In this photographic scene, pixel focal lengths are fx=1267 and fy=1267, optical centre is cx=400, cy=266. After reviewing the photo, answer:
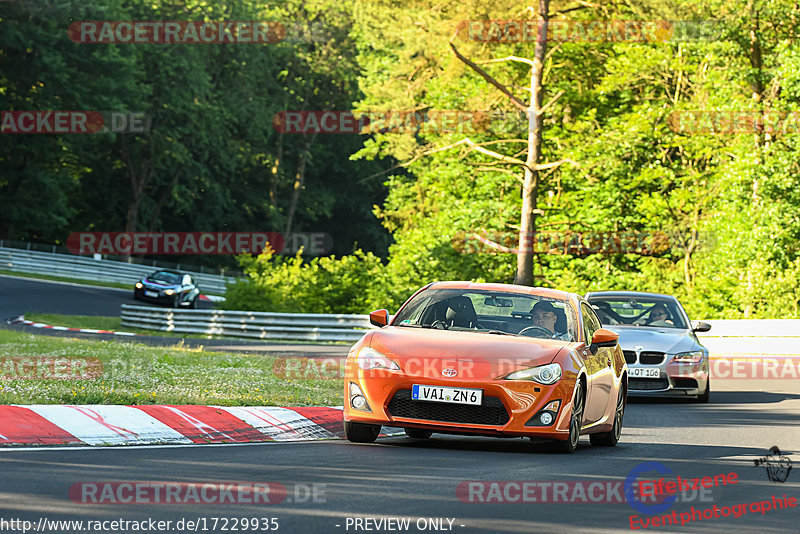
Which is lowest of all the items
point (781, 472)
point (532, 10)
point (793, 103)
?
point (781, 472)

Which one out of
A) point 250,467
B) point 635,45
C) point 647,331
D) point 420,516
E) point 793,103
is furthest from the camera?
point 635,45

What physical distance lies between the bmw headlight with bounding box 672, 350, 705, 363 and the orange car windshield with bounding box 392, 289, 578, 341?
6355 millimetres

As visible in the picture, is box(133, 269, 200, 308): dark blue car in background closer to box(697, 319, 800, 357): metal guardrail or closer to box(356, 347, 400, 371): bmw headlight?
box(697, 319, 800, 357): metal guardrail

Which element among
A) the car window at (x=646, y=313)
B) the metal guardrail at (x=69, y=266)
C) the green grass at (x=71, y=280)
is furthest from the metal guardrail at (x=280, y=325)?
the green grass at (x=71, y=280)

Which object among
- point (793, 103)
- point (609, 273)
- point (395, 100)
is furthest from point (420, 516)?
point (395, 100)

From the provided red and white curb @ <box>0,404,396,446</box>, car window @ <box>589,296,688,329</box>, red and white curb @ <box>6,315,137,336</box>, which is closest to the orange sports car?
red and white curb @ <box>0,404,396,446</box>

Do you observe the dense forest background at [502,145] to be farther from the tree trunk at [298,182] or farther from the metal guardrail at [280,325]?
the tree trunk at [298,182]

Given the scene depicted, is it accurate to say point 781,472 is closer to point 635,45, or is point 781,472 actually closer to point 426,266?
point 426,266

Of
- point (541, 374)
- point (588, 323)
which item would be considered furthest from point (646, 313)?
point (541, 374)

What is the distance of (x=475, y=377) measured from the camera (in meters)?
10.5

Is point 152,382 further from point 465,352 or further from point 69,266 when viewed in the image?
point 69,266

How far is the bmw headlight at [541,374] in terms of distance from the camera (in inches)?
415

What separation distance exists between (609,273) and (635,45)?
26.2ft

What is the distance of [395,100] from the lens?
4925 cm
